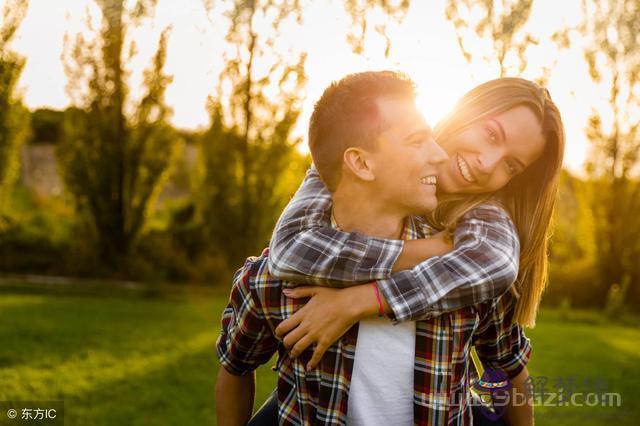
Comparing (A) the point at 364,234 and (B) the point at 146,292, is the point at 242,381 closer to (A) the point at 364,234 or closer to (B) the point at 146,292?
(A) the point at 364,234

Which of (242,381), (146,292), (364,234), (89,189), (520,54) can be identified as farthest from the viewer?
(89,189)

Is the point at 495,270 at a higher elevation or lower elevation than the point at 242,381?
higher

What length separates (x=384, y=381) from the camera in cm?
191

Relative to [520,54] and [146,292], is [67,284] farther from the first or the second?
[520,54]

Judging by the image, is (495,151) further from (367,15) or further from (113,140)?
(113,140)

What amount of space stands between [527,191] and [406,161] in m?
0.62

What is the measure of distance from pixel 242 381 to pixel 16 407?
318 cm

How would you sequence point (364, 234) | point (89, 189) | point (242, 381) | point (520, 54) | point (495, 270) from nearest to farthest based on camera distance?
point (495, 270), point (364, 234), point (242, 381), point (520, 54), point (89, 189)

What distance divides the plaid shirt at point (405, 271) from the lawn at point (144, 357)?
7.53ft

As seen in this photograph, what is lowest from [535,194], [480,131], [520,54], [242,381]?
[242,381]

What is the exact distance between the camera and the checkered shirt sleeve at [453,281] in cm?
183

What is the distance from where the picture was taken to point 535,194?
232cm

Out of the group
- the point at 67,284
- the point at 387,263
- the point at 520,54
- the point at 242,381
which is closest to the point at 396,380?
the point at 387,263

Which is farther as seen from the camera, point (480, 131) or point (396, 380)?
point (480, 131)
